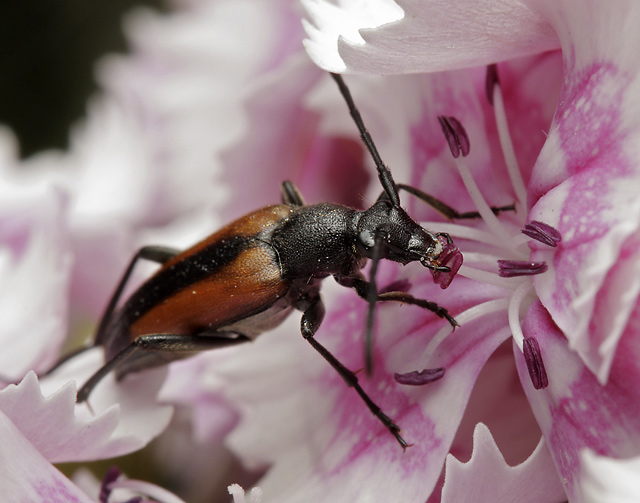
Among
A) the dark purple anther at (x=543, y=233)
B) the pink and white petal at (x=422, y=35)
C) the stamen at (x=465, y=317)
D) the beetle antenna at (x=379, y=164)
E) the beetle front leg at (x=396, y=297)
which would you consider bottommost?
the stamen at (x=465, y=317)

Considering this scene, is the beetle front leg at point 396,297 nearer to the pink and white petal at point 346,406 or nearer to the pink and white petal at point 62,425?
the pink and white petal at point 346,406

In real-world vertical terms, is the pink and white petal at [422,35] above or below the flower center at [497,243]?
above

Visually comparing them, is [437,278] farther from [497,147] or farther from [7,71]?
[7,71]

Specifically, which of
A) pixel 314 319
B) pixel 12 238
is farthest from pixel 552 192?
pixel 12 238

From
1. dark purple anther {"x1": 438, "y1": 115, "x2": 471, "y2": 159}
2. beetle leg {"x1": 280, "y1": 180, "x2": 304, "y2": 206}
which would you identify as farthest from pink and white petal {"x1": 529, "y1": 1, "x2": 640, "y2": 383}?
beetle leg {"x1": 280, "y1": 180, "x2": 304, "y2": 206}

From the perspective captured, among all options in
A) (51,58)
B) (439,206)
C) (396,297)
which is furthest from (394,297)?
(51,58)

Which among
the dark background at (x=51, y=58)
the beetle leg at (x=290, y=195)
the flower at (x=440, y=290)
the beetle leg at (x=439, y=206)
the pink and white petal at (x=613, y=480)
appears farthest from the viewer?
the dark background at (x=51, y=58)

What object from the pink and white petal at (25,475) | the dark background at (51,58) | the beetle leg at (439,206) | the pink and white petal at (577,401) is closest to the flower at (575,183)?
the pink and white petal at (577,401)
